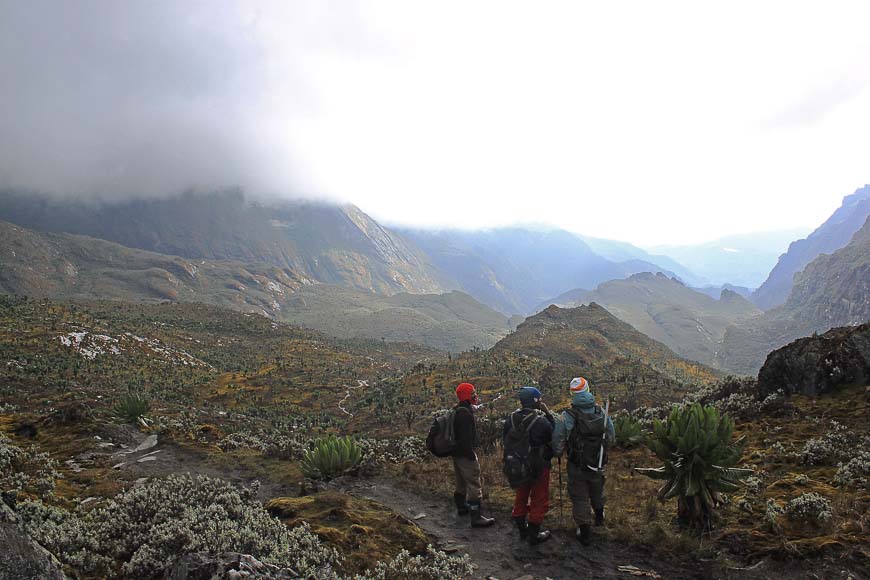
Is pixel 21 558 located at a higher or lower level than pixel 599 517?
higher

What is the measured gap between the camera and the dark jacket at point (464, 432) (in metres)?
7.04

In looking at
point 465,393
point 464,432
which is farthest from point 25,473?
point 465,393

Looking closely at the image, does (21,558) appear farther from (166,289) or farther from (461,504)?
(166,289)

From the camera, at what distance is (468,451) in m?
7.11

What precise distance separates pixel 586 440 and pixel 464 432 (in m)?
1.82

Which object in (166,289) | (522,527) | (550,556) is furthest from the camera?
(166,289)

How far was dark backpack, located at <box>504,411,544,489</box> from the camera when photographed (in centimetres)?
612

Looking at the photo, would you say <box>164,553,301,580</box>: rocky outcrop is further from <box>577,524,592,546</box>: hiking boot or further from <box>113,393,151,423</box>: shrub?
<box>113,393,151,423</box>: shrub

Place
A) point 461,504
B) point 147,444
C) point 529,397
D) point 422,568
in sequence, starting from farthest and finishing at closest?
1. point 147,444
2. point 461,504
3. point 529,397
4. point 422,568

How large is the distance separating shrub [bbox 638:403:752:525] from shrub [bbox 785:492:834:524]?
630 mm

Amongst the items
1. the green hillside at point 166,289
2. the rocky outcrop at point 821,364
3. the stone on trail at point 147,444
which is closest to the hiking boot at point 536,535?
the rocky outcrop at point 821,364

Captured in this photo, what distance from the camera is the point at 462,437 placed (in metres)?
7.04

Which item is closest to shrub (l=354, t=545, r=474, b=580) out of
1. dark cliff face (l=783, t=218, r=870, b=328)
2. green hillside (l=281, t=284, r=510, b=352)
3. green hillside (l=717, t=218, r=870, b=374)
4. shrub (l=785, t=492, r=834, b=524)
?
shrub (l=785, t=492, r=834, b=524)

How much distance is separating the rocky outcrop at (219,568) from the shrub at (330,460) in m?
5.71
